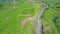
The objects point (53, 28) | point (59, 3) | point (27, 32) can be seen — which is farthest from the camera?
point (59, 3)

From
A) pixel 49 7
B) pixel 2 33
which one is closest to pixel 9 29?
pixel 2 33

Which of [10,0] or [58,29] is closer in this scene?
[58,29]

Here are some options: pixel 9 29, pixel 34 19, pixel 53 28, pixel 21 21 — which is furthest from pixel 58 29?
pixel 9 29

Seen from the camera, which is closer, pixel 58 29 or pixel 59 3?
pixel 58 29

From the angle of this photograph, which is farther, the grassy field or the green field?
the grassy field

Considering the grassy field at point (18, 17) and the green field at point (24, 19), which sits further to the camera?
the grassy field at point (18, 17)

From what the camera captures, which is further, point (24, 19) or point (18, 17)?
point (18, 17)

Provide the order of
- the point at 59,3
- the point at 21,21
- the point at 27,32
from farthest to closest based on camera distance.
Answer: the point at 59,3, the point at 21,21, the point at 27,32

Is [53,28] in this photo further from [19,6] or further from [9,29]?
[19,6]

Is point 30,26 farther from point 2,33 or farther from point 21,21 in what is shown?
point 2,33
